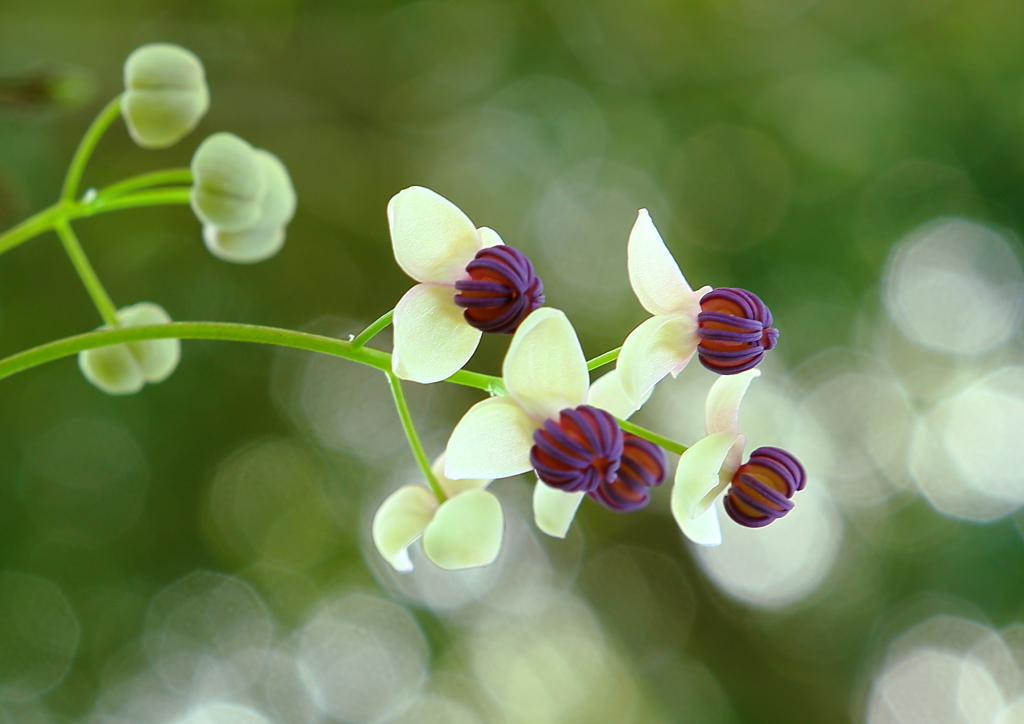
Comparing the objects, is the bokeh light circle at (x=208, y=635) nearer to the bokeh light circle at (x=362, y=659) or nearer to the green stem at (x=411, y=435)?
the bokeh light circle at (x=362, y=659)

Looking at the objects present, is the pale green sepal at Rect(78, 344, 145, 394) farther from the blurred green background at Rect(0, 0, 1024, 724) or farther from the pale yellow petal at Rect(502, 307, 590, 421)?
the blurred green background at Rect(0, 0, 1024, 724)

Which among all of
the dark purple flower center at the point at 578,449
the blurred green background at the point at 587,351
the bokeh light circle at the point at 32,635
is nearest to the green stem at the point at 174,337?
the dark purple flower center at the point at 578,449

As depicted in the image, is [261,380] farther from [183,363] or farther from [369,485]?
[369,485]

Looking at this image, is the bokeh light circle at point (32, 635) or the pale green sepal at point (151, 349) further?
the bokeh light circle at point (32, 635)

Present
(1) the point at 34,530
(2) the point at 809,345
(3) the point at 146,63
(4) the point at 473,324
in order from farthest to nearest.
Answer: (2) the point at 809,345 < (1) the point at 34,530 < (3) the point at 146,63 < (4) the point at 473,324

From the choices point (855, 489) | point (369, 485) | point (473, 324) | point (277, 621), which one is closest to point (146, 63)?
point (473, 324)

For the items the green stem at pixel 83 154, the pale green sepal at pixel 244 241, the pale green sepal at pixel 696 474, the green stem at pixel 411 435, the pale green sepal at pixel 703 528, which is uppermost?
the green stem at pixel 83 154

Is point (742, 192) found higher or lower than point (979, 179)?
higher
